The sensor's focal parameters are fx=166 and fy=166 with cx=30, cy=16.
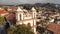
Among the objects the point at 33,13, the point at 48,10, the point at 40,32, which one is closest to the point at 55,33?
the point at 40,32

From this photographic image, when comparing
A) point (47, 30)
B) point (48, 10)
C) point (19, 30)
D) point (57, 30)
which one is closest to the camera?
point (19, 30)

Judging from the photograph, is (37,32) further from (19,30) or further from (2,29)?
(19,30)

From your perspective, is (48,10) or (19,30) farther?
(48,10)

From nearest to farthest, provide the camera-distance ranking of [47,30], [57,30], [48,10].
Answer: [57,30] → [47,30] → [48,10]

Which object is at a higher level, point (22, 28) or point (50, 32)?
point (22, 28)

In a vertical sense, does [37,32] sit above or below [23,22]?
below

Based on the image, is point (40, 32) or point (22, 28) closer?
point (22, 28)

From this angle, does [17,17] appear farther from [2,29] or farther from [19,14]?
[2,29]

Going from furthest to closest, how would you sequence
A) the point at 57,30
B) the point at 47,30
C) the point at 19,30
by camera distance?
1. the point at 47,30
2. the point at 57,30
3. the point at 19,30

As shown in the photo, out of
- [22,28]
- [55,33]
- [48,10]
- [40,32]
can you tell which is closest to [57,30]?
[55,33]
